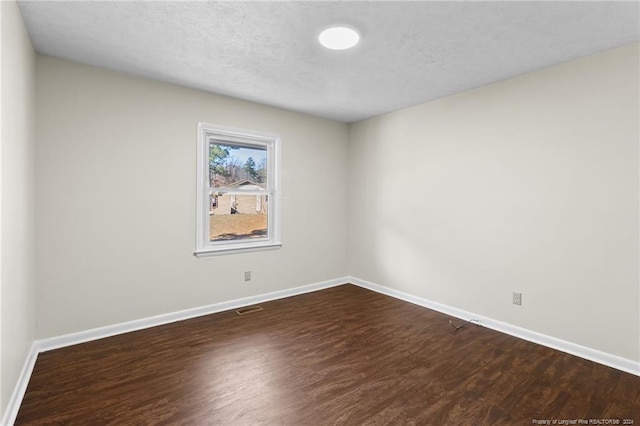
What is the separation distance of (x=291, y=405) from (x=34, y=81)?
3116mm

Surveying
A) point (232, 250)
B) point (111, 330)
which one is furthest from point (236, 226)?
point (111, 330)

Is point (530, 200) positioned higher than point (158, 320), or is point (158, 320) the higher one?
point (530, 200)

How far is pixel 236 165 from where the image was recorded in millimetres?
3805

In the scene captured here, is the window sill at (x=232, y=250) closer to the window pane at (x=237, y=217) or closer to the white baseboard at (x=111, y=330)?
the window pane at (x=237, y=217)

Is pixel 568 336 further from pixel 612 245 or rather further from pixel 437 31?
pixel 437 31

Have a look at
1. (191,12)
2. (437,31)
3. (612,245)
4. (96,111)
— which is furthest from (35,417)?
(612,245)

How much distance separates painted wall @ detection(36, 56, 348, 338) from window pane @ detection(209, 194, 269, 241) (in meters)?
0.27

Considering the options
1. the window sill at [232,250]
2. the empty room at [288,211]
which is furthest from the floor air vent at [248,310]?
the window sill at [232,250]

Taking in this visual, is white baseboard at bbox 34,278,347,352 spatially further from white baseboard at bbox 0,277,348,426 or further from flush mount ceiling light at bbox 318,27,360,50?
flush mount ceiling light at bbox 318,27,360,50

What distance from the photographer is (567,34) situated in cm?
221

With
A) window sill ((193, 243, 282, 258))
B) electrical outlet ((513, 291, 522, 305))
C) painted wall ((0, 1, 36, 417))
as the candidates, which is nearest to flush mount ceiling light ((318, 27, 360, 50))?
painted wall ((0, 1, 36, 417))

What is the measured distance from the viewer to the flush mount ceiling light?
218 cm

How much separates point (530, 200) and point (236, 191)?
10.1 ft

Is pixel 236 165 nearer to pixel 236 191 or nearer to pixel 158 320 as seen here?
pixel 236 191
